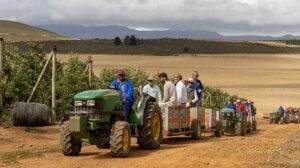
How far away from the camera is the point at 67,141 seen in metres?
13.7

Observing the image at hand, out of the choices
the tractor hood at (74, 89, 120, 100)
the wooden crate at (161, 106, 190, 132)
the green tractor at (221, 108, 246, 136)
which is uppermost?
the tractor hood at (74, 89, 120, 100)

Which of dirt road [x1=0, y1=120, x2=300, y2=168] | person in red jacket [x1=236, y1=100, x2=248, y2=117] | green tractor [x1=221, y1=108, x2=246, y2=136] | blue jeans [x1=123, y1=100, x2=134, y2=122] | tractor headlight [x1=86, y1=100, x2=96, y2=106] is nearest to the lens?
dirt road [x1=0, y1=120, x2=300, y2=168]

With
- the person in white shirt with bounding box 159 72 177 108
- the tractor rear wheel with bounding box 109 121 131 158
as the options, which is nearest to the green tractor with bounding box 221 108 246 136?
the person in white shirt with bounding box 159 72 177 108

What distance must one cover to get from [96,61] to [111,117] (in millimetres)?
62730

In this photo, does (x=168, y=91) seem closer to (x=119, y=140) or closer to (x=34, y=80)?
(x=119, y=140)

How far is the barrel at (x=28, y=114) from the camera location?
19766 millimetres

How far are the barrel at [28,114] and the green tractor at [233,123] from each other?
6.35 m

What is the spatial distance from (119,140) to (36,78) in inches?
458

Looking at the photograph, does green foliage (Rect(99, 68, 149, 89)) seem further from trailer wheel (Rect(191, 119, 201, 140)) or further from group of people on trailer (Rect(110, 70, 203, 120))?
trailer wheel (Rect(191, 119, 201, 140))

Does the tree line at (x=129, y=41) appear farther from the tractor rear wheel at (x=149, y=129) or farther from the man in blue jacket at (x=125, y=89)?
the man in blue jacket at (x=125, y=89)

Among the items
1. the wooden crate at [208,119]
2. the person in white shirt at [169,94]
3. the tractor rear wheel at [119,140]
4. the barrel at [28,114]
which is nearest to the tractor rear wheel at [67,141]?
the tractor rear wheel at [119,140]

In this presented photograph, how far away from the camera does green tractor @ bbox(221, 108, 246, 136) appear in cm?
2254

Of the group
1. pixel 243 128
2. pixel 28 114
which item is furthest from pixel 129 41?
pixel 28 114

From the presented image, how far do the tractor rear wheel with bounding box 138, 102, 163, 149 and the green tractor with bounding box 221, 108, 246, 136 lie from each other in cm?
728
